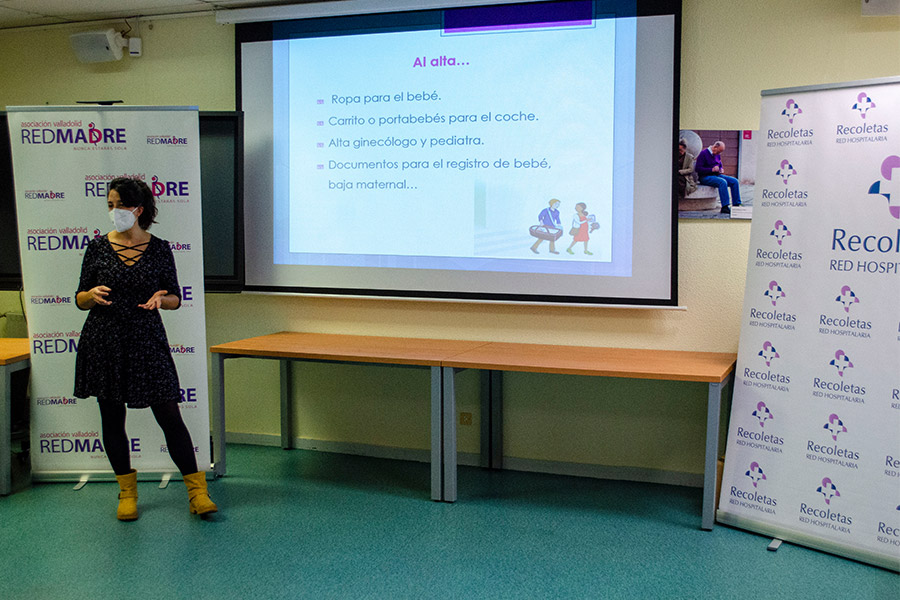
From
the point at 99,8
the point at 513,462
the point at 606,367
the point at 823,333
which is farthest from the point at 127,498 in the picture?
the point at 823,333

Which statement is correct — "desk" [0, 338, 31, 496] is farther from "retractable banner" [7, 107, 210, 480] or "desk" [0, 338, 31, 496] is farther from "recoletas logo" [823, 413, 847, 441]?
"recoletas logo" [823, 413, 847, 441]

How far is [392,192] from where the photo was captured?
446 centimetres

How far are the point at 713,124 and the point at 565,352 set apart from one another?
1.38 m

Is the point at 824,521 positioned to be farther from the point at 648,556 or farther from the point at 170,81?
the point at 170,81

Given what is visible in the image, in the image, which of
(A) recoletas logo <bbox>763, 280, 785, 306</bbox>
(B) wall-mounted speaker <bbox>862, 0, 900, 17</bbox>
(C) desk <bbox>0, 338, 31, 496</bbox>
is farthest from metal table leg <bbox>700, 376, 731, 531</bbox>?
(C) desk <bbox>0, 338, 31, 496</bbox>

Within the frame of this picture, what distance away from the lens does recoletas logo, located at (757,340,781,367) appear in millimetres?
3428

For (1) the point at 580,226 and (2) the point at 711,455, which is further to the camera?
(1) the point at 580,226

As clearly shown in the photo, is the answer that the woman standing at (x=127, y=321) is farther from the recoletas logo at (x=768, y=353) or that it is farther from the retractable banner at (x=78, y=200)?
the recoletas logo at (x=768, y=353)

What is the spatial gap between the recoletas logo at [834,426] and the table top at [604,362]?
0.45m

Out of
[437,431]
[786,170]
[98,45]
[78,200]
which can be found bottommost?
[437,431]

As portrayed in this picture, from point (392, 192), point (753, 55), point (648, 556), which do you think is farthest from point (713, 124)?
point (648, 556)

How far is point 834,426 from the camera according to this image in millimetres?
3242

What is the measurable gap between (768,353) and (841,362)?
0.30 metres

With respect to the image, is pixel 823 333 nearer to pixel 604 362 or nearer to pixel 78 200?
pixel 604 362
